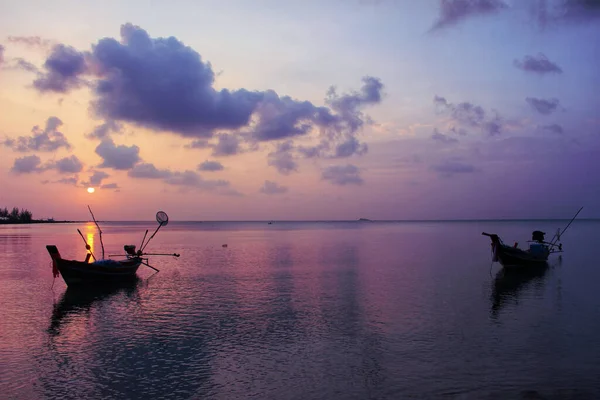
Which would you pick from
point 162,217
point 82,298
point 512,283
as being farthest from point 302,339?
point 162,217

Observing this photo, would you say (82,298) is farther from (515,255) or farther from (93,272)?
(515,255)

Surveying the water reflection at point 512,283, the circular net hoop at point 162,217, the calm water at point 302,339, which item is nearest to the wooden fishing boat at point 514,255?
the water reflection at point 512,283

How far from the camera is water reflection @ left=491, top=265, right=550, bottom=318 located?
93.8ft

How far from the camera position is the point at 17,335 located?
20.2m

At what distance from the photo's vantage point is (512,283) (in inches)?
1442

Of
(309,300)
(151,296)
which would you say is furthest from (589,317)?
(151,296)

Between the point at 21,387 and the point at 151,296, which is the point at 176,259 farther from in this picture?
the point at 21,387

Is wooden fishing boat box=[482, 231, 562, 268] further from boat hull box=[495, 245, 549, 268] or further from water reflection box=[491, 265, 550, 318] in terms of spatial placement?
water reflection box=[491, 265, 550, 318]

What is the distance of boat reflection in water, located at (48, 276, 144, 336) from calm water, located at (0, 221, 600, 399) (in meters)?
0.13

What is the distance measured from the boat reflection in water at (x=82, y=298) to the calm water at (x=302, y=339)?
5.3 inches

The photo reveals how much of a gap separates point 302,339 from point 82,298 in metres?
17.7

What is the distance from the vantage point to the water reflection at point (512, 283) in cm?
2858

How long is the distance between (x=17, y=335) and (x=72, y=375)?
7.18m

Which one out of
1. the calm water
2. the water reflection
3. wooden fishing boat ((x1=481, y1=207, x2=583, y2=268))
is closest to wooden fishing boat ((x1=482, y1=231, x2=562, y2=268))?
wooden fishing boat ((x1=481, y1=207, x2=583, y2=268))
